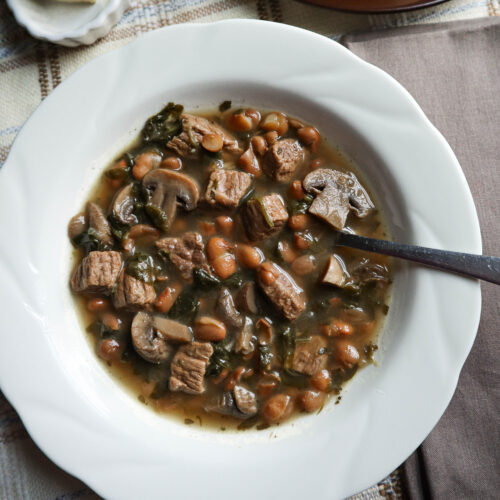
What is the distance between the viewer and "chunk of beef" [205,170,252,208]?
12.2 ft

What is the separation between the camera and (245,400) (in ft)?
12.2

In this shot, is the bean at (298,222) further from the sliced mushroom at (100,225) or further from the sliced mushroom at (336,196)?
the sliced mushroom at (100,225)

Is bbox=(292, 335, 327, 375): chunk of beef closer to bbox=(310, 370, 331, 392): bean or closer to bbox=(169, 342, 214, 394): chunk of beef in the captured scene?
bbox=(310, 370, 331, 392): bean

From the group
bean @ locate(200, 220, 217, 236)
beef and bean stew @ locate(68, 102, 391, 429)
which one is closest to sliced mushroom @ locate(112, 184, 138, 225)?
beef and bean stew @ locate(68, 102, 391, 429)

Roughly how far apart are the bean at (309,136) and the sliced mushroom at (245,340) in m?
1.37

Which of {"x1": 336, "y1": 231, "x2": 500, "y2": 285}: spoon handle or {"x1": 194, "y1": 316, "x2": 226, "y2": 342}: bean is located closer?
{"x1": 336, "y1": 231, "x2": 500, "y2": 285}: spoon handle

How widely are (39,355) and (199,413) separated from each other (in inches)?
46.6

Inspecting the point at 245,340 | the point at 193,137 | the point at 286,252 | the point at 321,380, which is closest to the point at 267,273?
the point at 286,252

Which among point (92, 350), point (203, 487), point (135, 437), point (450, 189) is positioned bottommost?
point (203, 487)

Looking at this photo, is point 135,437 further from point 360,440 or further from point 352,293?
point 352,293

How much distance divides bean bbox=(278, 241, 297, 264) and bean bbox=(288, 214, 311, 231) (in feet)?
0.42

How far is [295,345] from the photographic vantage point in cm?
375

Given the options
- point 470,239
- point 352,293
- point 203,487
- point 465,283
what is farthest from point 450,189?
point 203,487

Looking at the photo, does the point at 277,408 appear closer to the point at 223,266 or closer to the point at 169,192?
the point at 223,266
